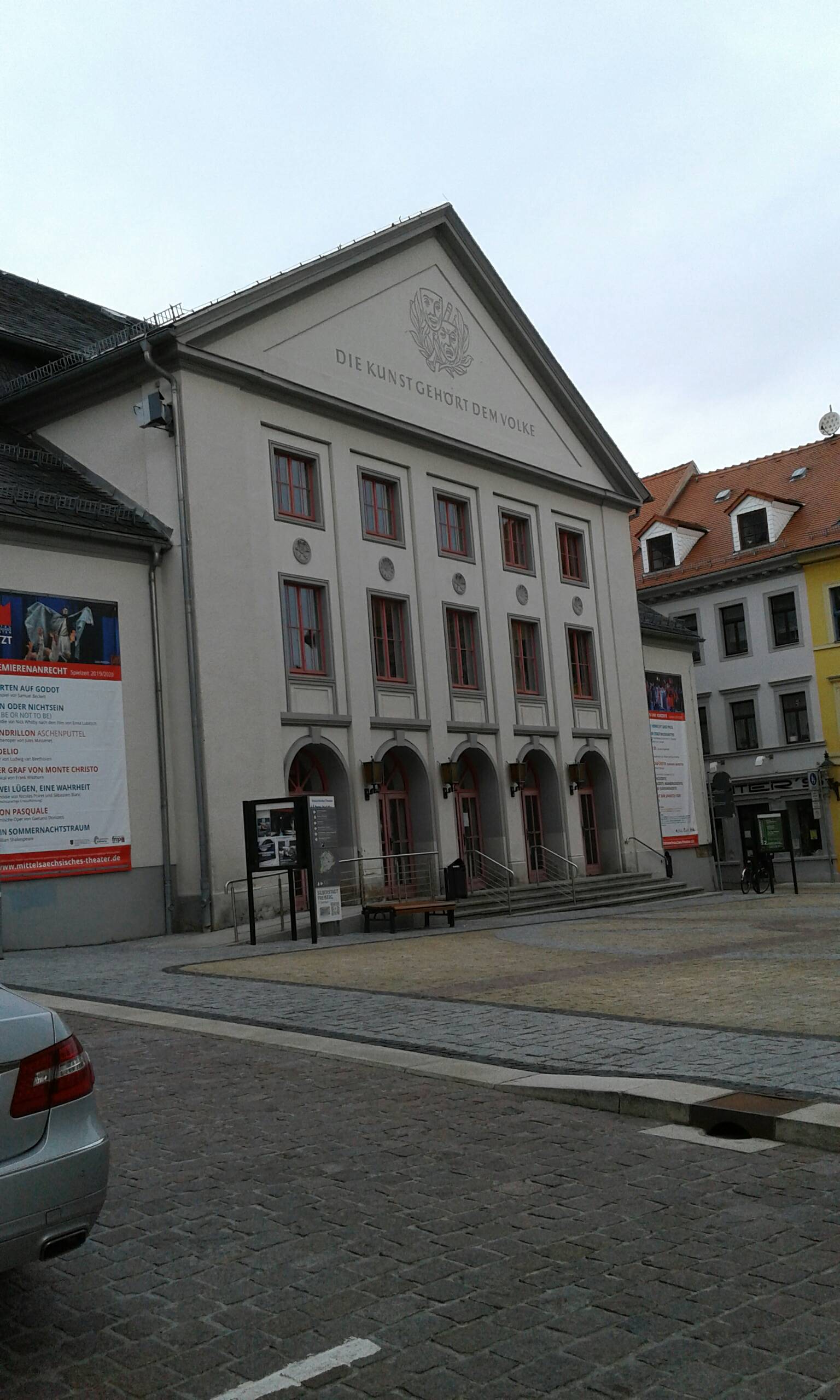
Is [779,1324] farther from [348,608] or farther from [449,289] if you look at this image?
[449,289]

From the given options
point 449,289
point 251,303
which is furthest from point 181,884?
point 449,289

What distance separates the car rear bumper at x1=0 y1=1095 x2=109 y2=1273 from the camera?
158 inches

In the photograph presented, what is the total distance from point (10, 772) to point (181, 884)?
12.9ft

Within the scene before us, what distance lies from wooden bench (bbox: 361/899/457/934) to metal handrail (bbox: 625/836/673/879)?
1204 cm

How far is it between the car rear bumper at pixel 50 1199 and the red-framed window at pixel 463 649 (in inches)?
1016

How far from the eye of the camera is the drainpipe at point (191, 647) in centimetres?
2269

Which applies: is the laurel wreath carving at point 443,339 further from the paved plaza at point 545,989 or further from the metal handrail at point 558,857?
the paved plaza at point 545,989

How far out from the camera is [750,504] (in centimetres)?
4975

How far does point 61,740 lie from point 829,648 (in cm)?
3304

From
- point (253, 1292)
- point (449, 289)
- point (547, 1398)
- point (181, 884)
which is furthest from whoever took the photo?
point (449, 289)

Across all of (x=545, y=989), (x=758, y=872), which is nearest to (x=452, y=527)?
(x=758, y=872)

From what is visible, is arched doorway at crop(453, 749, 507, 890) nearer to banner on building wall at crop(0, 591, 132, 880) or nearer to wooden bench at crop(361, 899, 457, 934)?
wooden bench at crop(361, 899, 457, 934)

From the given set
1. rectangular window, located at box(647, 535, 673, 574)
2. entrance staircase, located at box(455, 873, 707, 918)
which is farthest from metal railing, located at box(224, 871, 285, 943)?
rectangular window, located at box(647, 535, 673, 574)

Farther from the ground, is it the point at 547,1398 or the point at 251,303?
the point at 251,303
